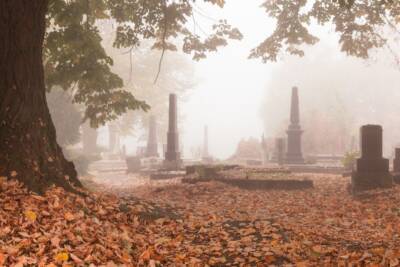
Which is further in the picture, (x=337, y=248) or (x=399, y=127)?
(x=399, y=127)

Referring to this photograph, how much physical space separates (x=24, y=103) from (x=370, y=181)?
9531 millimetres

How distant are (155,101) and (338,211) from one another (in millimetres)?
37490

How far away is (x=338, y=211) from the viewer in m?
A: 9.91

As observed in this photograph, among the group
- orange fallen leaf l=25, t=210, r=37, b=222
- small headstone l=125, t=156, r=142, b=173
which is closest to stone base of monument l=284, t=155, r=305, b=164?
small headstone l=125, t=156, r=142, b=173

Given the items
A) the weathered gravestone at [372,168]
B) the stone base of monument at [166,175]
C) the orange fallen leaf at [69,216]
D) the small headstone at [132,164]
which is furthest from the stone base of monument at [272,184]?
the small headstone at [132,164]

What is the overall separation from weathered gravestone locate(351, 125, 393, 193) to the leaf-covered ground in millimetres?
3045

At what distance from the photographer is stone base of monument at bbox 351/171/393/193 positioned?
1237cm

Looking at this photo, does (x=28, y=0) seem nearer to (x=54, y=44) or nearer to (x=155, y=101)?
(x=54, y=44)

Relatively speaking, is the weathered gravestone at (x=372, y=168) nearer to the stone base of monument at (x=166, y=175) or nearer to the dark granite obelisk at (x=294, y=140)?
the stone base of monument at (x=166, y=175)

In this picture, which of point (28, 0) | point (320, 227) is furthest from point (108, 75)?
point (320, 227)

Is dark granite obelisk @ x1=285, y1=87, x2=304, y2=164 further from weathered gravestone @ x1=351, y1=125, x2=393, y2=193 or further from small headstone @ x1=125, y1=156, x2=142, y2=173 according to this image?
weathered gravestone @ x1=351, y1=125, x2=393, y2=193

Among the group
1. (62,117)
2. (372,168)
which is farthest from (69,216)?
(62,117)

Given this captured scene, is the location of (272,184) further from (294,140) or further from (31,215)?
(294,140)

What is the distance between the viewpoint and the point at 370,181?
12.4 m
